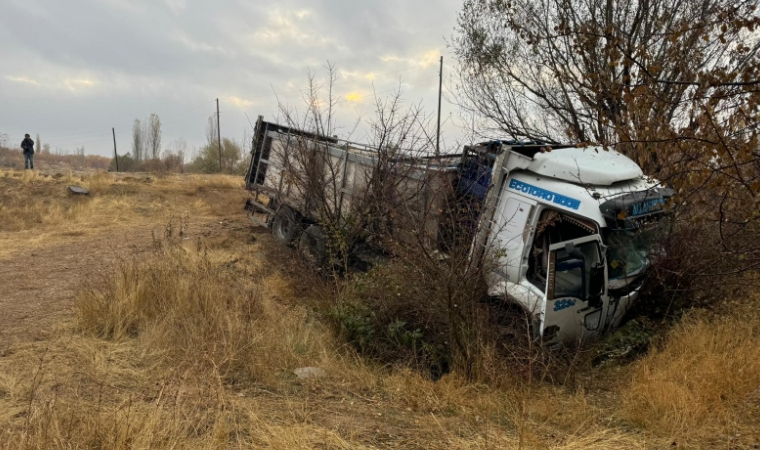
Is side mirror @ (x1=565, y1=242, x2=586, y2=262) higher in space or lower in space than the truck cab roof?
lower

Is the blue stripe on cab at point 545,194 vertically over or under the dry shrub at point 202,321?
over

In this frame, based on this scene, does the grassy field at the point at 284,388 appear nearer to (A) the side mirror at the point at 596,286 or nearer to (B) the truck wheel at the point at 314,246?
(A) the side mirror at the point at 596,286

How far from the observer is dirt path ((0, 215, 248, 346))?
5.73m

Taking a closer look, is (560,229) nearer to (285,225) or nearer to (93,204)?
(285,225)

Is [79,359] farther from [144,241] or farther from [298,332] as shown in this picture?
[144,241]

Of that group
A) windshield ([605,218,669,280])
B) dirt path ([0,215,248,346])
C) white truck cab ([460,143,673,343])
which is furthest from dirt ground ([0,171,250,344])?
windshield ([605,218,669,280])

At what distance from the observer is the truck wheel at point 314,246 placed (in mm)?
8375

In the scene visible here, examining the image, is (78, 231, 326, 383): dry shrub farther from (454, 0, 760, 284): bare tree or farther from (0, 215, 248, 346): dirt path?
(454, 0, 760, 284): bare tree

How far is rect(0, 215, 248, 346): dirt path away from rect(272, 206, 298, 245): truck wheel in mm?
2229

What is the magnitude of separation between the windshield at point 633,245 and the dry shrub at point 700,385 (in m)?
0.89

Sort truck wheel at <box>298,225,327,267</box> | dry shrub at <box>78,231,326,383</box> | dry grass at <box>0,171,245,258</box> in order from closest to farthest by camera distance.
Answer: dry shrub at <box>78,231,326,383</box>
truck wheel at <box>298,225,327,267</box>
dry grass at <box>0,171,245,258</box>

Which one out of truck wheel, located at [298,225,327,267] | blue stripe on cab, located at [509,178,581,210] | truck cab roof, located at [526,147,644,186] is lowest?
truck wheel, located at [298,225,327,267]

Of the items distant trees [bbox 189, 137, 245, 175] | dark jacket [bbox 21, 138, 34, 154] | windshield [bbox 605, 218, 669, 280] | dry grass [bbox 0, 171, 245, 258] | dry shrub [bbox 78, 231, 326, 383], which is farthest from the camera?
distant trees [bbox 189, 137, 245, 175]

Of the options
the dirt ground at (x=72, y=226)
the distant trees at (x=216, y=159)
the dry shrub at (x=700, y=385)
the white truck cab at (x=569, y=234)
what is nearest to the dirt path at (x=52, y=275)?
the dirt ground at (x=72, y=226)
